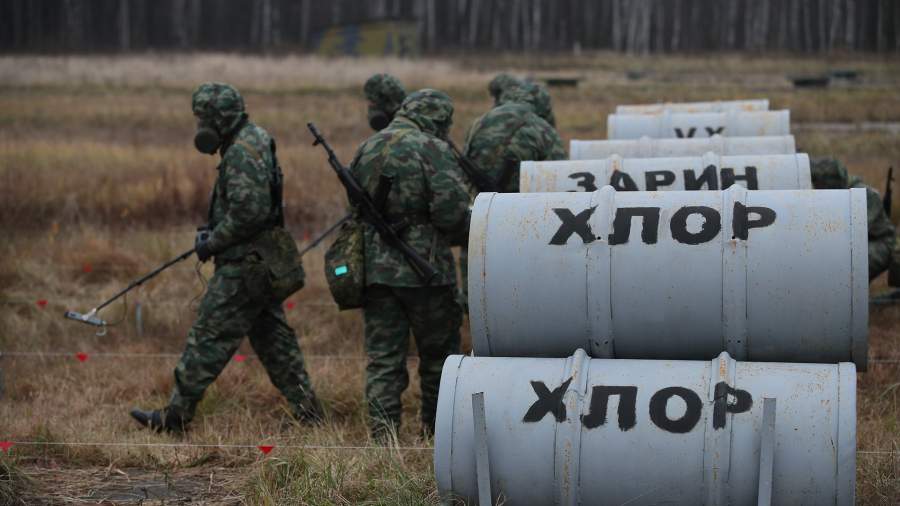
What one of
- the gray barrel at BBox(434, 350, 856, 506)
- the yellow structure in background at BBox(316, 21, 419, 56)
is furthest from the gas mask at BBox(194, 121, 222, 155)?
the yellow structure in background at BBox(316, 21, 419, 56)

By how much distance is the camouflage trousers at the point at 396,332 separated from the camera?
600cm

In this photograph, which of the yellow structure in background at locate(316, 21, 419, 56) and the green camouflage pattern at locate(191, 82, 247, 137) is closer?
the green camouflage pattern at locate(191, 82, 247, 137)

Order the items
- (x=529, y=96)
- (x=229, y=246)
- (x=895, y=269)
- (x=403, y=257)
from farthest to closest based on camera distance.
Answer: (x=529, y=96) < (x=895, y=269) < (x=229, y=246) < (x=403, y=257)

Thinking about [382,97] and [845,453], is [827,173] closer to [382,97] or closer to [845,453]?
[382,97]

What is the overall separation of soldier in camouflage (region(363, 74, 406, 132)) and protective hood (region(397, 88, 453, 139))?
0.93m

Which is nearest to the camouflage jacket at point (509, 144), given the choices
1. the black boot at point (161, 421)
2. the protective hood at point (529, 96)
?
the protective hood at point (529, 96)

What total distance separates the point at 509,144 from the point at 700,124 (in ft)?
5.37

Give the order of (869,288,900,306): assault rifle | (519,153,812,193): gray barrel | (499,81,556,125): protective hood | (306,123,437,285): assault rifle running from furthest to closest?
(869,288,900,306): assault rifle
(499,81,556,125): protective hood
(306,123,437,285): assault rifle
(519,153,812,193): gray barrel

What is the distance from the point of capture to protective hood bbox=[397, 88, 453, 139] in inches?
243

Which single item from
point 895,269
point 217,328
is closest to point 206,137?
point 217,328

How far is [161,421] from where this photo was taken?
6.18 metres

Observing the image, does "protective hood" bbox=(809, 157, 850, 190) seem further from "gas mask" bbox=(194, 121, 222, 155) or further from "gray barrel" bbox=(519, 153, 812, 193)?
"gas mask" bbox=(194, 121, 222, 155)

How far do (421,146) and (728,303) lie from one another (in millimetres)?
2410

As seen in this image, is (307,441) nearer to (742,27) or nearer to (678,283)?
(678,283)
